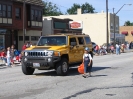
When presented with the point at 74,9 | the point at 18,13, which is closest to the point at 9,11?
the point at 18,13

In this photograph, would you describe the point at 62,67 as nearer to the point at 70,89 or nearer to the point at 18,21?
the point at 70,89

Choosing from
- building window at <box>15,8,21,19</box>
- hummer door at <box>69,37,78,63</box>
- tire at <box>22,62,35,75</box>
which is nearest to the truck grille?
tire at <box>22,62,35,75</box>

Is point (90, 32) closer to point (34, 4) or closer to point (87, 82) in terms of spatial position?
point (34, 4)

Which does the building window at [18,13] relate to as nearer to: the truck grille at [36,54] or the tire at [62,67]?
the truck grille at [36,54]

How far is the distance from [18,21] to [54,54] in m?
28.1

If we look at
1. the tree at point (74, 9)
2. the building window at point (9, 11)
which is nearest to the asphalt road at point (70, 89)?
the building window at point (9, 11)

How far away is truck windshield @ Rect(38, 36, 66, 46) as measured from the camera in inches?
651

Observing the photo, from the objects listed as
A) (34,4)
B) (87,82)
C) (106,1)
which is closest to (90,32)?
(106,1)

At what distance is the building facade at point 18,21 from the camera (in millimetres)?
39172

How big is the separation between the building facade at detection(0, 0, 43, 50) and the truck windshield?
19.7 metres

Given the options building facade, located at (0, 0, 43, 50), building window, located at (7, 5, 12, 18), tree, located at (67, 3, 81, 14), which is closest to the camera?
A: building facade, located at (0, 0, 43, 50)

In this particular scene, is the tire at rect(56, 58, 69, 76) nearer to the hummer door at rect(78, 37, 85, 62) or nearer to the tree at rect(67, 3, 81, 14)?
the hummer door at rect(78, 37, 85, 62)

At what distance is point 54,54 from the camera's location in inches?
600

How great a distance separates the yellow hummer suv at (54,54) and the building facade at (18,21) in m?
19.9
